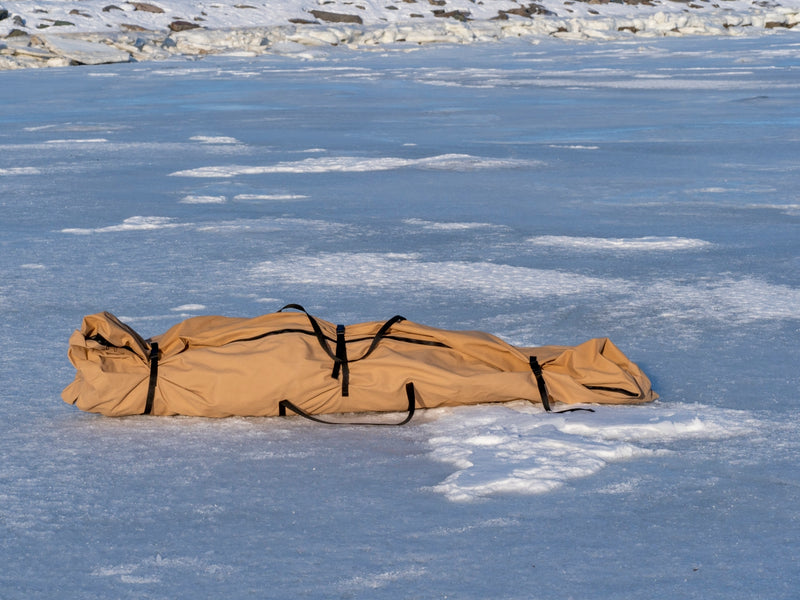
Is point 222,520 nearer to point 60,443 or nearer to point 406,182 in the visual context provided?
point 60,443

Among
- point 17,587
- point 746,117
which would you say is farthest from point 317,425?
point 746,117

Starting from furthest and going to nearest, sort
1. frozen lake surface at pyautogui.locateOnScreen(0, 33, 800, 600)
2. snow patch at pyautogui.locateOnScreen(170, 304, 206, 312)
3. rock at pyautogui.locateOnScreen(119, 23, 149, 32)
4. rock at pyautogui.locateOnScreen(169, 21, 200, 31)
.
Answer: rock at pyautogui.locateOnScreen(169, 21, 200, 31)
rock at pyautogui.locateOnScreen(119, 23, 149, 32)
snow patch at pyautogui.locateOnScreen(170, 304, 206, 312)
frozen lake surface at pyautogui.locateOnScreen(0, 33, 800, 600)

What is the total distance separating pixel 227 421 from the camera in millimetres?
3350

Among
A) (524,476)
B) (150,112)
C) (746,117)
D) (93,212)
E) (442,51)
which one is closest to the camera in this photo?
(524,476)

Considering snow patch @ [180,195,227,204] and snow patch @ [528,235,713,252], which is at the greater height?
snow patch @ [528,235,713,252]

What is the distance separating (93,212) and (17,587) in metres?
5.40

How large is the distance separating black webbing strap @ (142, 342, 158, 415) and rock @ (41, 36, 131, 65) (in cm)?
2981

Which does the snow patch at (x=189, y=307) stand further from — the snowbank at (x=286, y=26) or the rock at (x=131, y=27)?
the rock at (x=131, y=27)

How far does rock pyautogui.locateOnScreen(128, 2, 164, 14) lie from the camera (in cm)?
4650

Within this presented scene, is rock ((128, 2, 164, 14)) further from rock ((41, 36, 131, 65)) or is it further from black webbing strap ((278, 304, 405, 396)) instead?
black webbing strap ((278, 304, 405, 396))

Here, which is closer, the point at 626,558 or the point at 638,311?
the point at 626,558

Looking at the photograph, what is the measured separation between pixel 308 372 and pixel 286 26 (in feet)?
143

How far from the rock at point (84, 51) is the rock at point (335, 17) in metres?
18.3

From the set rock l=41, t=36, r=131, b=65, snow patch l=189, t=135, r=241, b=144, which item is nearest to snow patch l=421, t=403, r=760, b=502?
snow patch l=189, t=135, r=241, b=144
